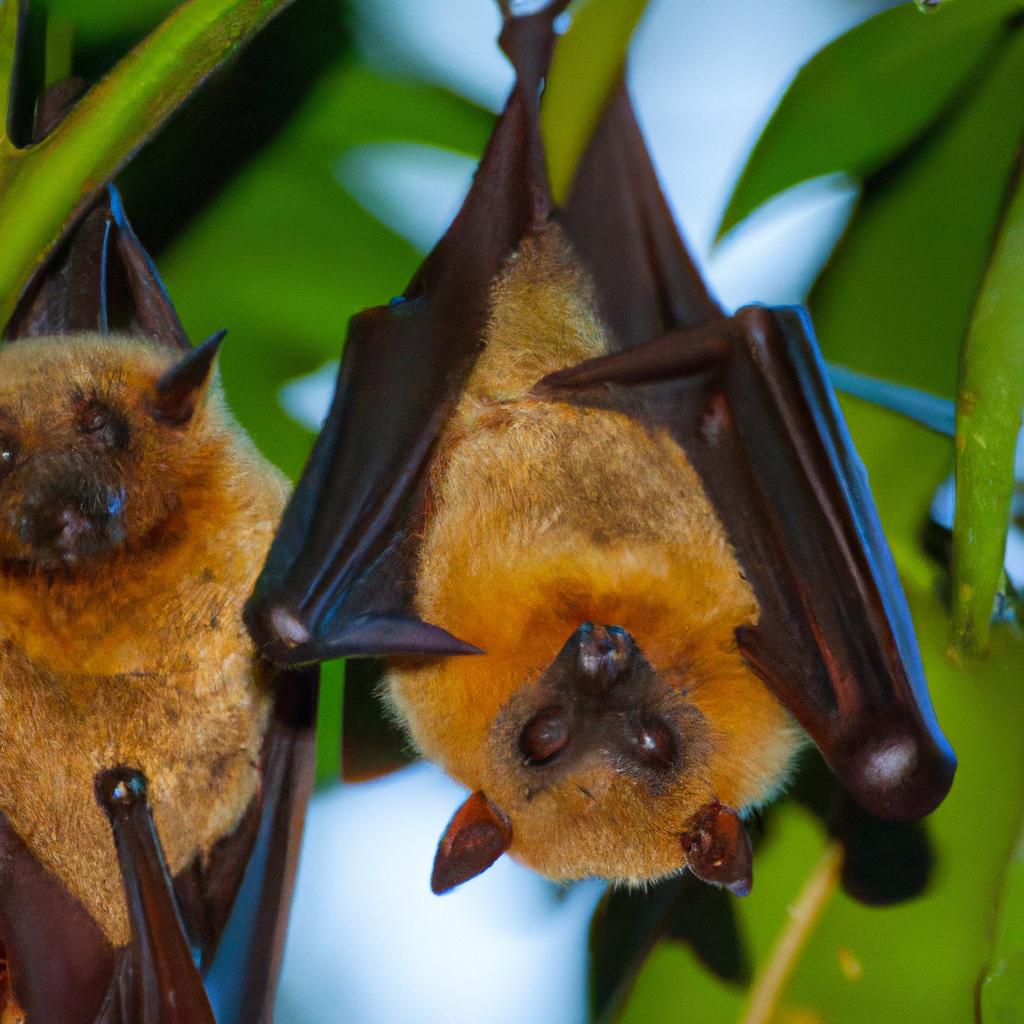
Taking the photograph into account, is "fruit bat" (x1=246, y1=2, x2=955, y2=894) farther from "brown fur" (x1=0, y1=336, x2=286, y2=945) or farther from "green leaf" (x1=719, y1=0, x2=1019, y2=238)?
"green leaf" (x1=719, y1=0, x2=1019, y2=238)

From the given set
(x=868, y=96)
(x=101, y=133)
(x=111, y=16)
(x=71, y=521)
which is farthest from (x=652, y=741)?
(x=111, y=16)

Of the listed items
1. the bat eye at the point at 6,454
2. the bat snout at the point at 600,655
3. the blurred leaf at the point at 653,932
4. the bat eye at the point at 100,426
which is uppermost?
the bat eye at the point at 6,454

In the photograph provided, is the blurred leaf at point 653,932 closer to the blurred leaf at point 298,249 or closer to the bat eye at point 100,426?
the blurred leaf at point 298,249

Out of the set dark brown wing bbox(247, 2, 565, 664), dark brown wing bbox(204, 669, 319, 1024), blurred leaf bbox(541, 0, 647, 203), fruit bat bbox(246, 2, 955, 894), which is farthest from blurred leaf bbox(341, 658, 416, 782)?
blurred leaf bbox(541, 0, 647, 203)

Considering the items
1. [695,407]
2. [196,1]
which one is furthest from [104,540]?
[695,407]

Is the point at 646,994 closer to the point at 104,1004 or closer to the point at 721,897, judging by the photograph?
the point at 721,897

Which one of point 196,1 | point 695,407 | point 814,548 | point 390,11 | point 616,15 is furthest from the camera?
point 390,11

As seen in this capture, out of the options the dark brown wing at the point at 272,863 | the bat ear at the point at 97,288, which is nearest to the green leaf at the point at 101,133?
the bat ear at the point at 97,288
